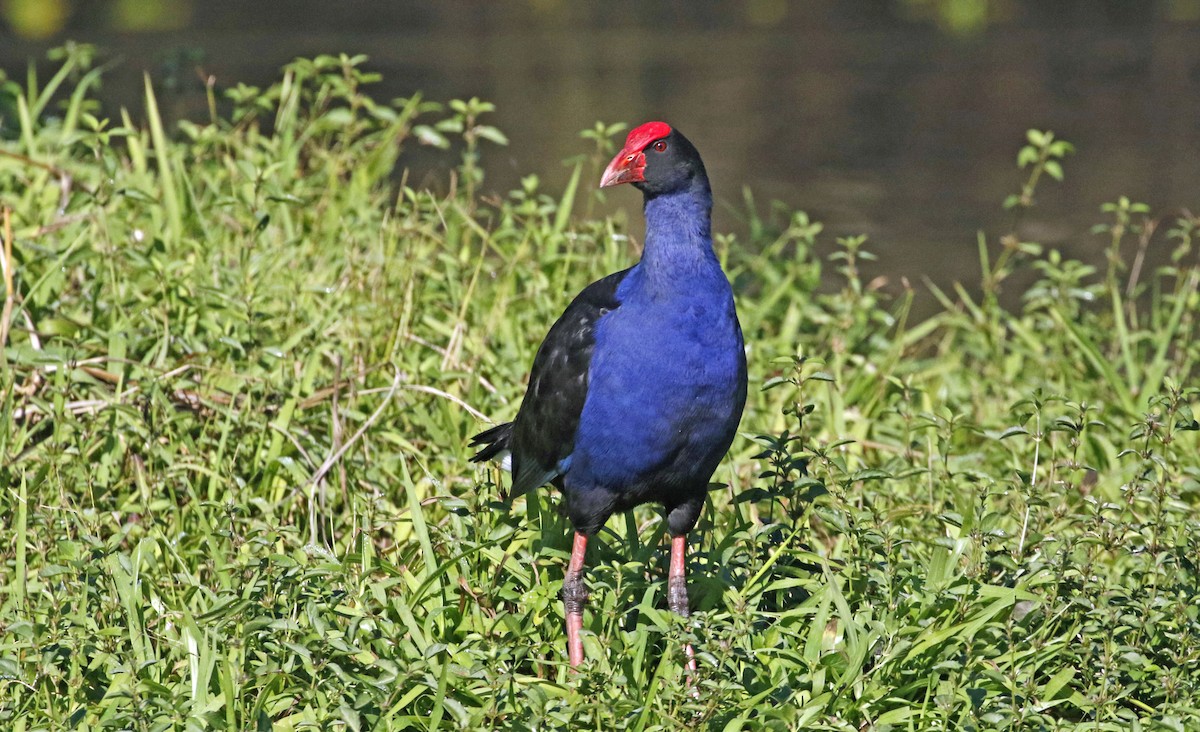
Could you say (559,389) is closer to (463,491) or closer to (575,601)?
(575,601)

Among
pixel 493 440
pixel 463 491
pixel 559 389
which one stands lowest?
pixel 463 491

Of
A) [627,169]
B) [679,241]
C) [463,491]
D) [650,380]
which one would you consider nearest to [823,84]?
[463,491]

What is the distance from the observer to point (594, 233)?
5.15 meters

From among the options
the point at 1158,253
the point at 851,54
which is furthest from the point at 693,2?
the point at 1158,253

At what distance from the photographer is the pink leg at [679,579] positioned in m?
3.33

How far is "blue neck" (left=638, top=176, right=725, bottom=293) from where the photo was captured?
3219 millimetres

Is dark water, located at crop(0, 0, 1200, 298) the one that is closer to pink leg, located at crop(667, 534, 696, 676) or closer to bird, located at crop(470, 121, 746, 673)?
bird, located at crop(470, 121, 746, 673)

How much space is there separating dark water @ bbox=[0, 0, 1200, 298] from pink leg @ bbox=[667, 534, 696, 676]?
142 inches

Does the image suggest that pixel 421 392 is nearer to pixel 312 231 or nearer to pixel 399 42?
pixel 312 231

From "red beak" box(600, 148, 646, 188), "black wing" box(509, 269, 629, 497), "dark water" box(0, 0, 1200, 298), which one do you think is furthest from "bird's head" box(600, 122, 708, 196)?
"dark water" box(0, 0, 1200, 298)

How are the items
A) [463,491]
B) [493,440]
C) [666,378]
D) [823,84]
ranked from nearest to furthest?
[666,378] < [493,440] < [463,491] < [823,84]

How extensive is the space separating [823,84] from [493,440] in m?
8.36

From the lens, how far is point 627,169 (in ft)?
11.0

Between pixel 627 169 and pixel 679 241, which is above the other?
pixel 627 169
